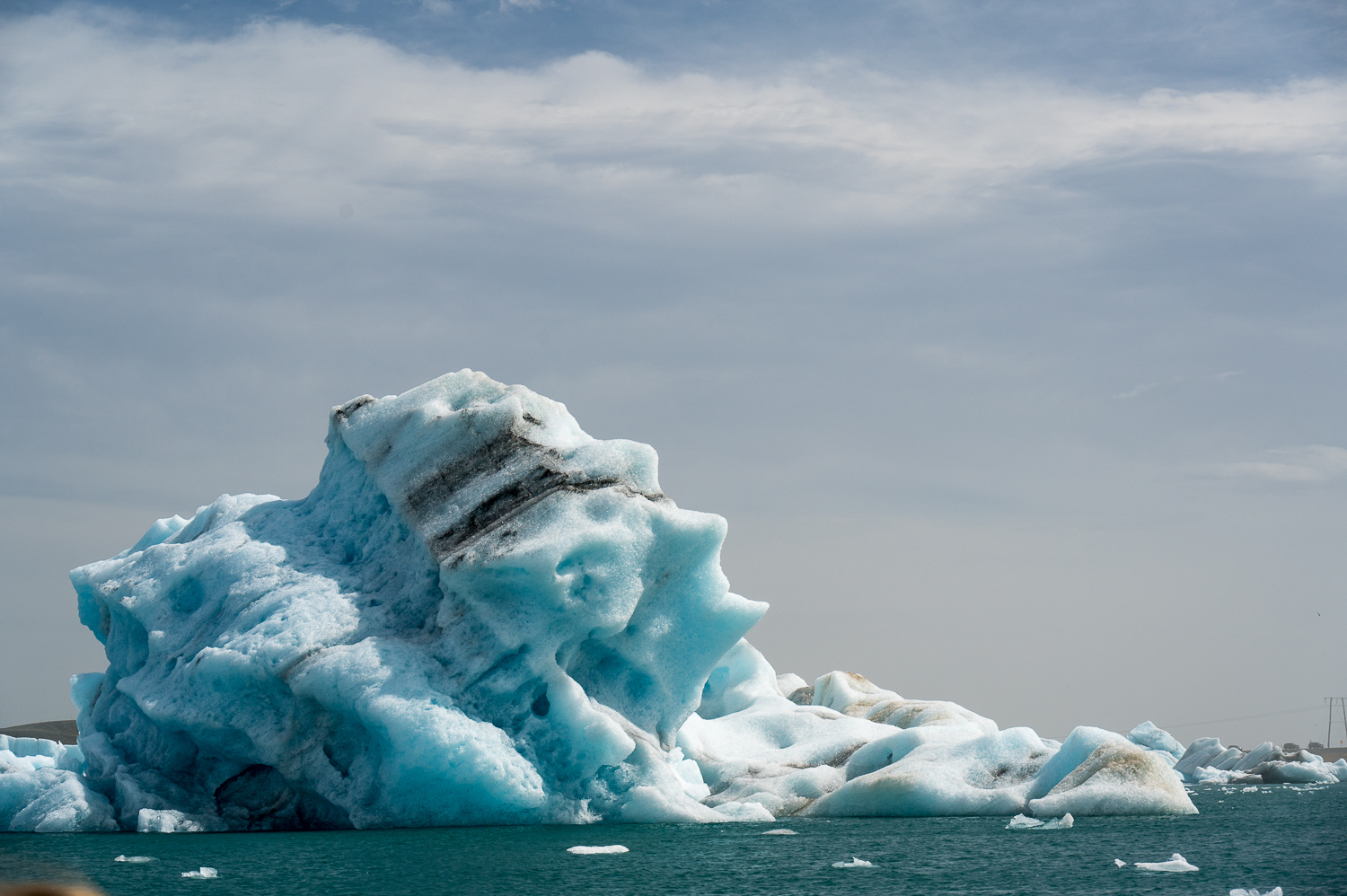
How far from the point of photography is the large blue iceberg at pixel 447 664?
17.2 m

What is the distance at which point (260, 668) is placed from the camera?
17.2 meters

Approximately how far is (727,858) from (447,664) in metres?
5.20

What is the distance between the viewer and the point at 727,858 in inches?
566

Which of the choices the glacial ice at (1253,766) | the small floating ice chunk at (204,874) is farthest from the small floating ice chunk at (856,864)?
the glacial ice at (1253,766)

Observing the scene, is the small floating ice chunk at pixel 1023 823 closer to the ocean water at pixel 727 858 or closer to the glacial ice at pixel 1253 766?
the ocean water at pixel 727 858

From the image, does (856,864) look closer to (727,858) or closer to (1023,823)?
(727,858)

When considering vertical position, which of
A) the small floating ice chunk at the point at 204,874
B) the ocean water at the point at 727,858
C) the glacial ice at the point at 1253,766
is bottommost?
the small floating ice chunk at the point at 204,874

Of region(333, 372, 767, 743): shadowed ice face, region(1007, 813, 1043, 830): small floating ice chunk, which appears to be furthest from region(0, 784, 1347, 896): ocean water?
region(333, 372, 767, 743): shadowed ice face

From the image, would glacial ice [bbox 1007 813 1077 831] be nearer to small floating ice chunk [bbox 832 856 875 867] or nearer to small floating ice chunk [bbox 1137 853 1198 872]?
small floating ice chunk [bbox 1137 853 1198 872]

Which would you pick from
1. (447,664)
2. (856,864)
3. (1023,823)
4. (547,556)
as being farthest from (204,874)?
(1023,823)

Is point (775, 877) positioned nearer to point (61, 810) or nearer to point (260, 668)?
point (260, 668)

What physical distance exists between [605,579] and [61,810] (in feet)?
27.9

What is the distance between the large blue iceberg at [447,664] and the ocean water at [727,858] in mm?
740

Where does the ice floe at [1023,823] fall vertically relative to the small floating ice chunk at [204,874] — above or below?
above
